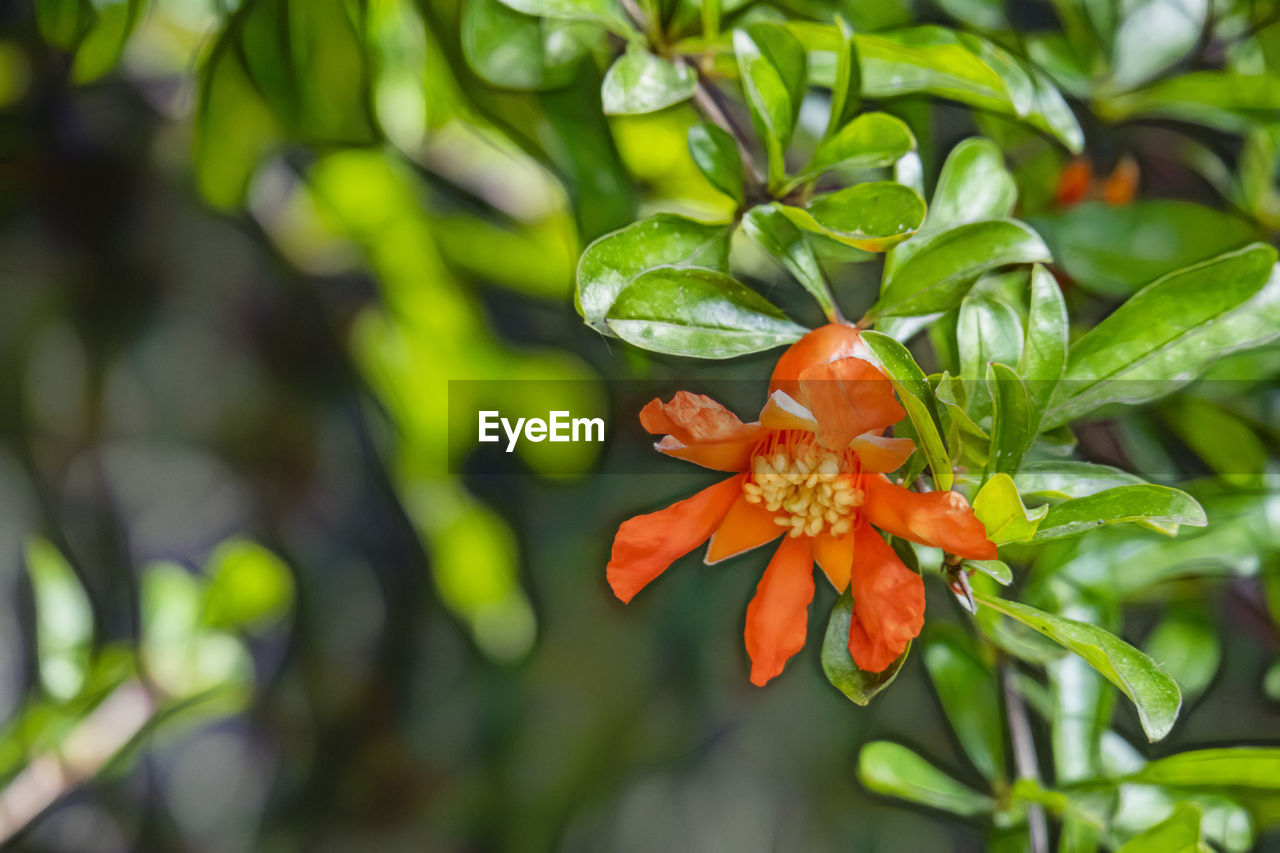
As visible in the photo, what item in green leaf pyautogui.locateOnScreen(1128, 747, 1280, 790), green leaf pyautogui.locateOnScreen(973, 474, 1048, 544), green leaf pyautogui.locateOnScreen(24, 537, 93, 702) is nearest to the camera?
green leaf pyautogui.locateOnScreen(973, 474, 1048, 544)

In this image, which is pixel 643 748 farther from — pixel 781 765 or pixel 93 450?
pixel 93 450

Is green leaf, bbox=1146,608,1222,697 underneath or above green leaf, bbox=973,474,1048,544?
underneath

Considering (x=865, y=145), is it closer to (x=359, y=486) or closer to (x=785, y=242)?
(x=785, y=242)

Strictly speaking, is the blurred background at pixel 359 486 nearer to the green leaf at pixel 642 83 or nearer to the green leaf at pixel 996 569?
the green leaf at pixel 642 83

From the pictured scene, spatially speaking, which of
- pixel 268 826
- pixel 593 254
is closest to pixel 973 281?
pixel 593 254

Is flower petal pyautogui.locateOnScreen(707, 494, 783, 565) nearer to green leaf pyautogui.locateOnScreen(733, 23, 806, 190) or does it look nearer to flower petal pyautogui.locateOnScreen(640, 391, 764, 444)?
flower petal pyautogui.locateOnScreen(640, 391, 764, 444)

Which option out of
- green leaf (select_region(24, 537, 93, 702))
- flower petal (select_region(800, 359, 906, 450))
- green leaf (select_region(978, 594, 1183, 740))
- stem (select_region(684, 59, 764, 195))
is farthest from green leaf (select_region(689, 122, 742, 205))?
green leaf (select_region(24, 537, 93, 702))
